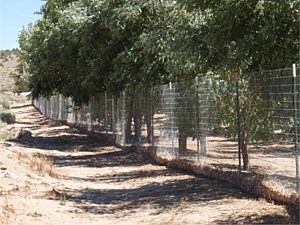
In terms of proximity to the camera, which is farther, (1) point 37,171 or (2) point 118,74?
(2) point 118,74

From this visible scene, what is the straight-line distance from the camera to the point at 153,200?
10734 millimetres

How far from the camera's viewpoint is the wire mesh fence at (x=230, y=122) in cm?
896

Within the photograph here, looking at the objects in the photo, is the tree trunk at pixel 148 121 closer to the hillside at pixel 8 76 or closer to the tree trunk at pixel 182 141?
the tree trunk at pixel 182 141

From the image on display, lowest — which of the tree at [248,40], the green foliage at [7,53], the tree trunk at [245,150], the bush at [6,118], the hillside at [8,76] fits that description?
the tree trunk at [245,150]

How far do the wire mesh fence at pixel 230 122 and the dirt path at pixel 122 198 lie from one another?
638 mm

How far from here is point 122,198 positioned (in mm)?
11438

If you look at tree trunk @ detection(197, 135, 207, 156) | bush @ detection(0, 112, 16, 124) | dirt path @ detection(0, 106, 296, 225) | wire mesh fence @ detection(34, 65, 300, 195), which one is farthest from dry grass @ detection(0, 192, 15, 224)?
bush @ detection(0, 112, 16, 124)

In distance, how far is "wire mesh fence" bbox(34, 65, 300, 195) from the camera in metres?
8.96

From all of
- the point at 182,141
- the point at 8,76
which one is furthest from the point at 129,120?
the point at 8,76

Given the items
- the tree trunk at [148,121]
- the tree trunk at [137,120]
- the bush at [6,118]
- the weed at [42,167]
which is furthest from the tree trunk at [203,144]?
the bush at [6,118]

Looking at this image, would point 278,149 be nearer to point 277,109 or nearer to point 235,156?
point 277,109

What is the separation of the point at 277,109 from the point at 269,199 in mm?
1492

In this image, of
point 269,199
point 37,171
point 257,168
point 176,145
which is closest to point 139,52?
point 176,145

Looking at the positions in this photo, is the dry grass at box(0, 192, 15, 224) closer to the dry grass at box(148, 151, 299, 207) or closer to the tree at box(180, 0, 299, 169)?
the dry grass at box(148, 151, 299, 207)
